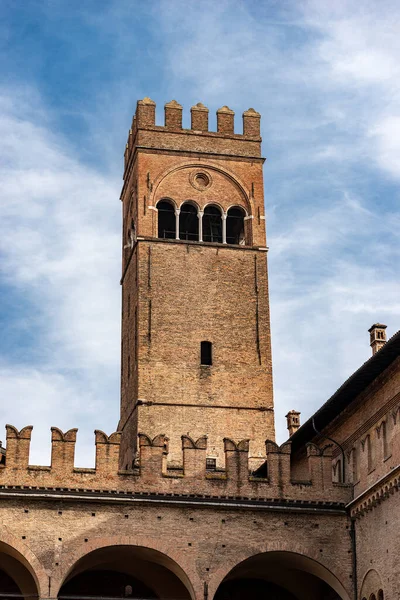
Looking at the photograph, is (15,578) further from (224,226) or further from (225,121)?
(225,121)

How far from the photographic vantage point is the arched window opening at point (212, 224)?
107 feet

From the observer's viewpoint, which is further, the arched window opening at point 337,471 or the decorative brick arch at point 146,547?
the arched window opening at point 337,471

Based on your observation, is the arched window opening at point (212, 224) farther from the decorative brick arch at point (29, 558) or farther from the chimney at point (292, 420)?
the decorative brick arch at point (29, 558)

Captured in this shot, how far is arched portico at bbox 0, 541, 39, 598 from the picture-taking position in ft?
75.2

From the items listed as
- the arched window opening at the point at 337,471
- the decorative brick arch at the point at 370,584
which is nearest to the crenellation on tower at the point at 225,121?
the arched window opening at the point at 337,471

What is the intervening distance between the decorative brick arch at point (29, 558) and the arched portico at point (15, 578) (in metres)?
0.56

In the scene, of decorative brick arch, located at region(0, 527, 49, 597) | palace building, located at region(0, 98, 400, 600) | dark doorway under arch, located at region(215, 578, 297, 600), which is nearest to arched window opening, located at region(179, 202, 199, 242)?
palace building, located at region(0, 98, 400, 600)

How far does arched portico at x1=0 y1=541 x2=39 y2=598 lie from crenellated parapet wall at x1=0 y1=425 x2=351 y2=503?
1.84 m

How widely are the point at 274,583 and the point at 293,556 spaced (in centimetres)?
235

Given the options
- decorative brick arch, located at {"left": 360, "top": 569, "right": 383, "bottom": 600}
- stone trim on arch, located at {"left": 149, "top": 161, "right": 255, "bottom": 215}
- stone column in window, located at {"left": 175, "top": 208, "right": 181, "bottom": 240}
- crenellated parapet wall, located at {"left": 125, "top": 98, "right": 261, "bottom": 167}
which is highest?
crenellated parapet wall, located at {"left": 125, "top": 98, "right": 261, "bottom": 167}

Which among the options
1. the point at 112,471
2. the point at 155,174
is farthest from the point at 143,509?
the point at 155,174

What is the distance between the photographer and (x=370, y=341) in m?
31.8

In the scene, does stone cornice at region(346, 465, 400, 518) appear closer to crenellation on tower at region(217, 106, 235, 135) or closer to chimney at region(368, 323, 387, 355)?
chimney at region(368, 323, 387, 355)

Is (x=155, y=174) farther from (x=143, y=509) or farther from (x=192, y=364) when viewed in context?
(x=143, y=509)
